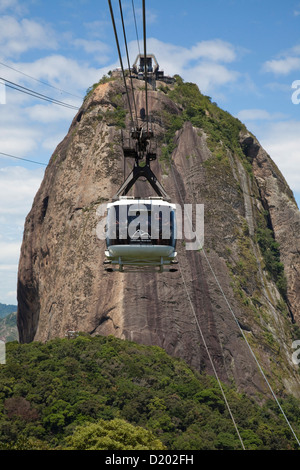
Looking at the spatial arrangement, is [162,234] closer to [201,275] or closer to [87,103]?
[201,275]

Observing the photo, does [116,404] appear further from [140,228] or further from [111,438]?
[140,228]

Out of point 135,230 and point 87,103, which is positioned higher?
point 87,103

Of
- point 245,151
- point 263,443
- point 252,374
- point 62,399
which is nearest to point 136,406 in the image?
point 62,399

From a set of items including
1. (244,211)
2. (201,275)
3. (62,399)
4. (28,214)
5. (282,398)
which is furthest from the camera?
(28,214)
